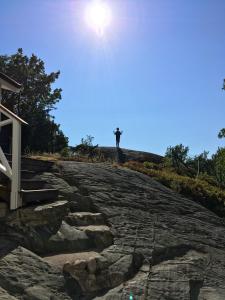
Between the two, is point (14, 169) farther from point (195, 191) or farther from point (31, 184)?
point (195, 191)

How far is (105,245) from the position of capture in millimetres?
8789

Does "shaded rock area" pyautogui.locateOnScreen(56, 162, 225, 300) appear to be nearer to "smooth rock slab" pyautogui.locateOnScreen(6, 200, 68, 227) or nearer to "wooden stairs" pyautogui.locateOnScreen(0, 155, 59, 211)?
"wooden stairs" pyautogui.locateOnScreen(0, 155, 59, 211)

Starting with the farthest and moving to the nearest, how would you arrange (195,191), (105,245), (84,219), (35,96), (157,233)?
(35,96), (195,191), (157,233), (84,219), (105,245)

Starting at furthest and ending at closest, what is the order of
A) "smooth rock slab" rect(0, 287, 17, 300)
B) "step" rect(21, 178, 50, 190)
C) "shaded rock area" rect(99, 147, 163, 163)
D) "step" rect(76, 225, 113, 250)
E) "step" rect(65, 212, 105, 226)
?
"shaded rock area" rect(99, 147, 163, 163)
"step" rect(65, 212, 105, 226)
"step" rect(21, 178, 50, 190)
"step" rect(76, 225, 113, 250)
"smooth rock slab" rect(0, 287, 17, 300)

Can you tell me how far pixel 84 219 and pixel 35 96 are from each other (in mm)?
27636

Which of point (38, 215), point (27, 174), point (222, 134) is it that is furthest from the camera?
point (222, 134)

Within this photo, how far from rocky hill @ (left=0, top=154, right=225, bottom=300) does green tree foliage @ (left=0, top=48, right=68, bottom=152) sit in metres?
16.9

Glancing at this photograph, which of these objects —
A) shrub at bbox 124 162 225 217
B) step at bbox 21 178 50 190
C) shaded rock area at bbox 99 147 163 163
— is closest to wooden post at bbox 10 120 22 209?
step at bbox 21 178 50 190

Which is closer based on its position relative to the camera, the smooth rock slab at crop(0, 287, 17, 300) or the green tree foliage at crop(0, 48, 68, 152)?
the smooth rock slab at crop(0, 287, 17, 300)

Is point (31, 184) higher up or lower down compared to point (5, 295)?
higher up

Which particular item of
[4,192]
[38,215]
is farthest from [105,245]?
[4,192]

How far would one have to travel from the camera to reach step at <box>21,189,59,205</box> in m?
8.24

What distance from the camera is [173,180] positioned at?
48.3ft

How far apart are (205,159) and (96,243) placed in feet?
136
